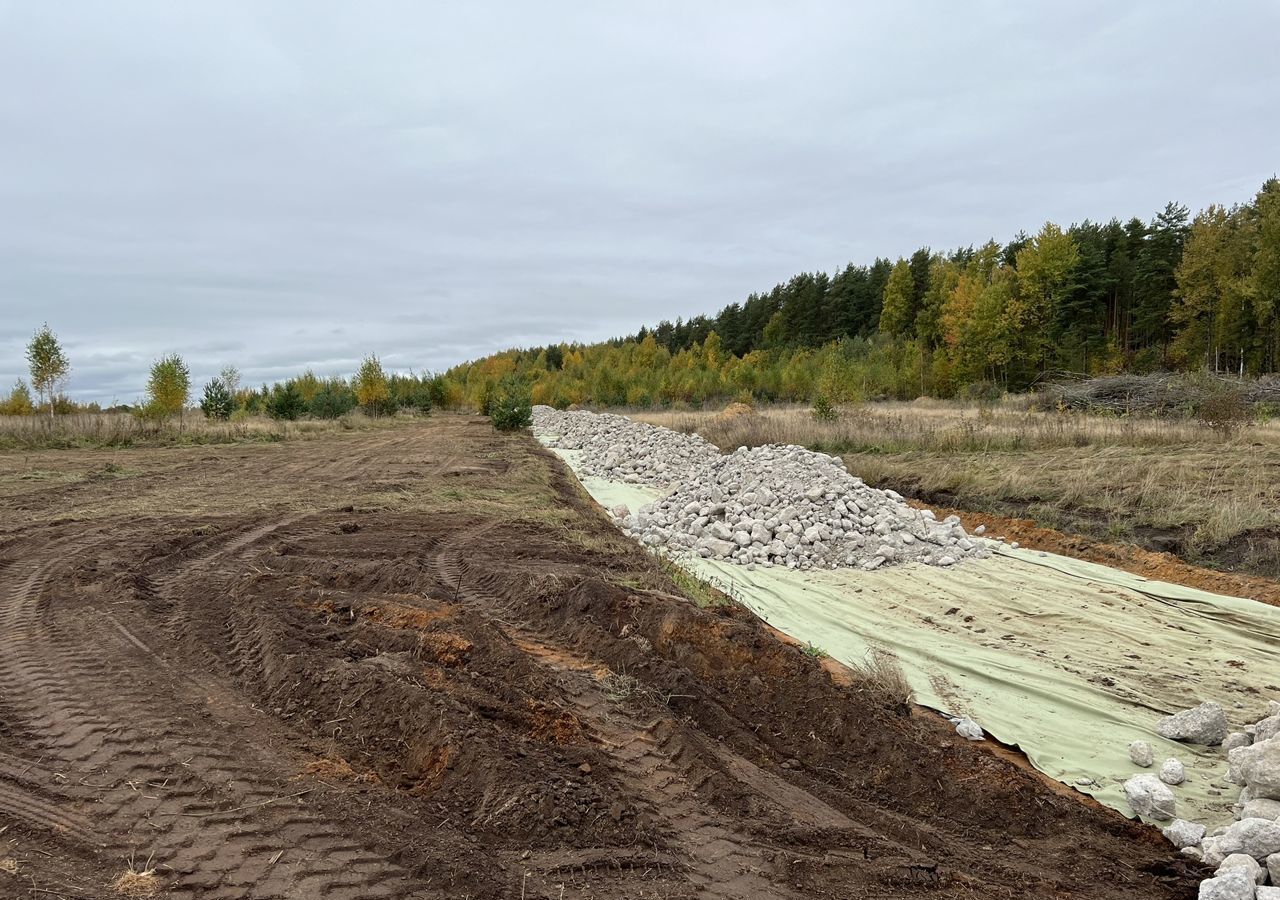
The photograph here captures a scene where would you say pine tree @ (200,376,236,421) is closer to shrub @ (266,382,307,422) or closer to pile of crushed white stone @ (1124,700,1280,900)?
shrub @ (266,382,307,422)

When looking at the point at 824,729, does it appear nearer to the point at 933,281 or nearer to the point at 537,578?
the point at 537,578

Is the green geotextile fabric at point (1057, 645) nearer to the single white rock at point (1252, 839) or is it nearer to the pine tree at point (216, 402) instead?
the single white rock at point (1252, 839)

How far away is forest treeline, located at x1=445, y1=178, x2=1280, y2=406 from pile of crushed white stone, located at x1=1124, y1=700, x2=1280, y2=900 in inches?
1028

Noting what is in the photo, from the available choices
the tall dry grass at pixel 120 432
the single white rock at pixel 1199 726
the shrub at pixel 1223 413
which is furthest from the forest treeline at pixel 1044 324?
Result: the single white rock at pixel 1199 726

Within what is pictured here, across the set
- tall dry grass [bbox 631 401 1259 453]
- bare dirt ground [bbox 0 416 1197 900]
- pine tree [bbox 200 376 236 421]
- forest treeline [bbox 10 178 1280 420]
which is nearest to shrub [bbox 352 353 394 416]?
forest treeline [bbox 10 178 1280 420]

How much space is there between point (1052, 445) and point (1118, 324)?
39957 mm

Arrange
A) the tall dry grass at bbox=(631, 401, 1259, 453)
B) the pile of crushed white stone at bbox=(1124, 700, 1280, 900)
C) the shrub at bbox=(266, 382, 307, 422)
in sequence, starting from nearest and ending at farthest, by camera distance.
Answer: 1. the pile of crushed white stone at bbox=(1124, 700, 1280, 900)
2. the tall dry grass at bbox=(631, 401, 1259, 453)
3. the shrub at bbox=(266, 382, 307, 422)

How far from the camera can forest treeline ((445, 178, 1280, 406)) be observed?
36500mm

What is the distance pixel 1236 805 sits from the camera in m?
3.94

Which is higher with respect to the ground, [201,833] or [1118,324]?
[1118,324]

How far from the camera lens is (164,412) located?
26.5 m

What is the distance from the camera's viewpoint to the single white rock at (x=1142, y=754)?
4699 millimetres

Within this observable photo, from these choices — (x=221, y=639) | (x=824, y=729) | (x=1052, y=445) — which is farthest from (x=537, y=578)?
(x=1052, y=445)

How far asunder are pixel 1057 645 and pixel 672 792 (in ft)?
15.7
